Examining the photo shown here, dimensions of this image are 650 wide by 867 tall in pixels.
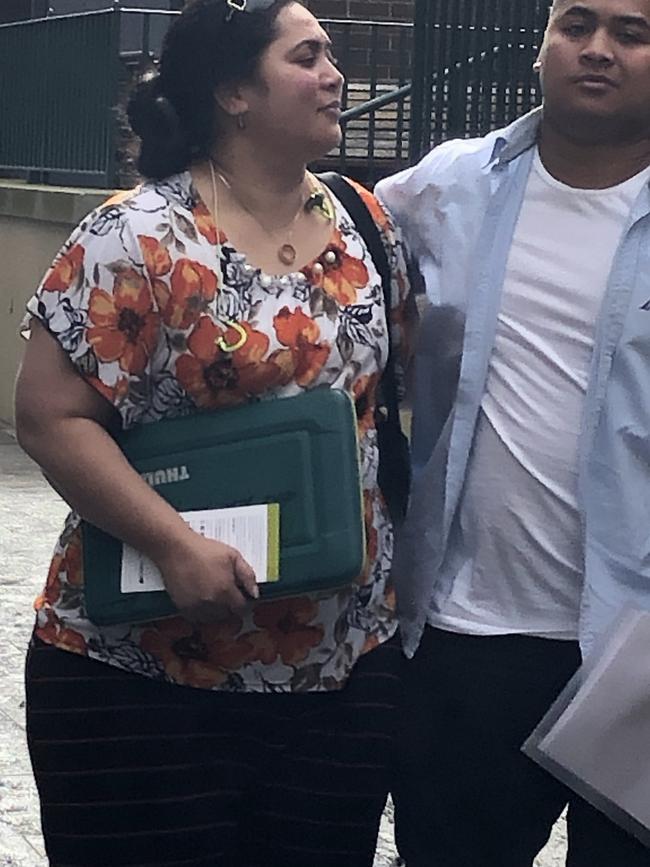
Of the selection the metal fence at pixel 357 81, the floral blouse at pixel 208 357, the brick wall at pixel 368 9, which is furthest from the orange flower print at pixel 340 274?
the brick wall at pixel 368 9

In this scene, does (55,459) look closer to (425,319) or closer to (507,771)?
(425,319)

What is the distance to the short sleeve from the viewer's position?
2.82m

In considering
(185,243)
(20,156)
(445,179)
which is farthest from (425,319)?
(20,156)

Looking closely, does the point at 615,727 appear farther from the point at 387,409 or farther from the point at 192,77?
the point at 192,77

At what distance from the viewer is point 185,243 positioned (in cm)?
287

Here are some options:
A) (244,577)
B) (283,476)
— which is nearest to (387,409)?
(283,476)

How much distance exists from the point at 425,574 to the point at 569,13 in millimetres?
911

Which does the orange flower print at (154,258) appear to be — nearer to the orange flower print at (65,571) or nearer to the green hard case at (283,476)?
the green hard case at (283,476)

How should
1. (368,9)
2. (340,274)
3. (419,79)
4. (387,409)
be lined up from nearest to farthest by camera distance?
(340,274)
(387,409)
(419,79)
(368,9)

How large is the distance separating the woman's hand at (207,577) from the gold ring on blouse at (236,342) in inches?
11.2

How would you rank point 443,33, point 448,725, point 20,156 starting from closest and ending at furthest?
point 448,725 → point 443,33 → point 20,156

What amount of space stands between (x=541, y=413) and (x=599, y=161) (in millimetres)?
401

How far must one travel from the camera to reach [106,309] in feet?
9.27

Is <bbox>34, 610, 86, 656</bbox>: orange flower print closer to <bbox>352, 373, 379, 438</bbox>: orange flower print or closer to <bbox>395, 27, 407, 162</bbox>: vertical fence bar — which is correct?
<bbox>352, 373, 379, 438</bbox>: orange flower print
